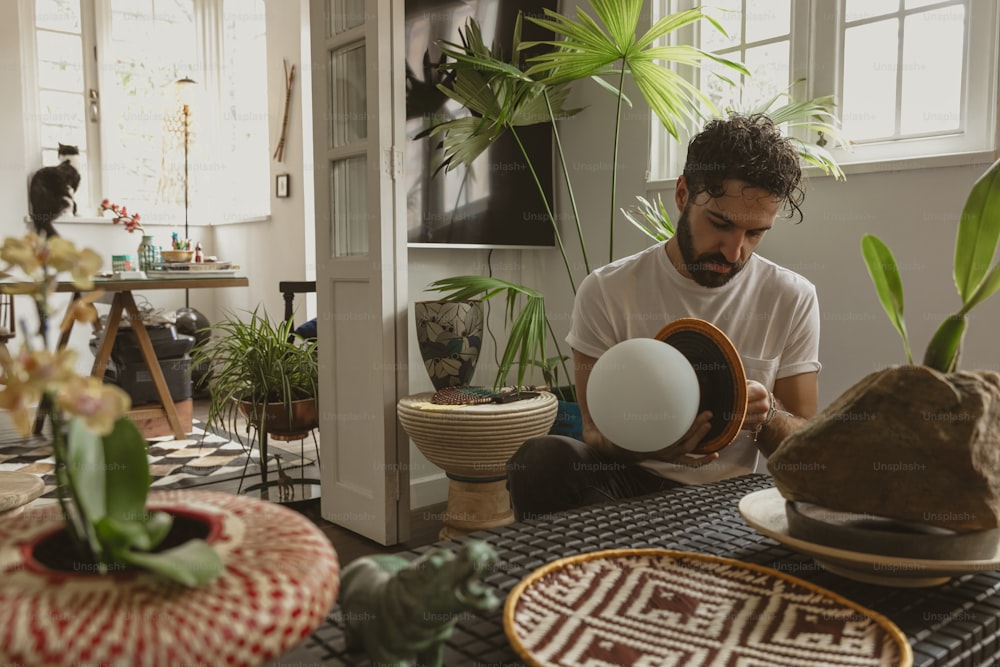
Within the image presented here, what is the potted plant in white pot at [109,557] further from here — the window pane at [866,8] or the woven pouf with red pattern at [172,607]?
the window pane at [866,8]

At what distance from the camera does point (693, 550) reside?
37.5 inches

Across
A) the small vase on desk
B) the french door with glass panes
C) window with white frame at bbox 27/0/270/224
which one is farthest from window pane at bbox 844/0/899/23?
window with white frame at bbox 27/0/270/224

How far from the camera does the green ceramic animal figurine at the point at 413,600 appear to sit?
0.54m

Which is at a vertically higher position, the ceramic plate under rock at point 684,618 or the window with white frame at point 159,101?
the window with white frame at point 159,101

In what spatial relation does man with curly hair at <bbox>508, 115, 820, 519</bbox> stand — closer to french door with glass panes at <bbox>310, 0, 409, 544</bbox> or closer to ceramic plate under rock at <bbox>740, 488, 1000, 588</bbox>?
ceramic plate under rock at <bbox>740, 488, 1000, 588</bbox>

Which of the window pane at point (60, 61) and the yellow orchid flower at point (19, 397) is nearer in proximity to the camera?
the yellow orchid flower at point (19, 397)

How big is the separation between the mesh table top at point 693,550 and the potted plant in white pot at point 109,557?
0.20 metres

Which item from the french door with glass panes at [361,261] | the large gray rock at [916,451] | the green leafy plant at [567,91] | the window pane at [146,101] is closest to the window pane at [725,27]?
the green leafy plant at [567,91]

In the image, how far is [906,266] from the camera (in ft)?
7.57

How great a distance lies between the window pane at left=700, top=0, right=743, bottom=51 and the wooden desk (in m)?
2.61

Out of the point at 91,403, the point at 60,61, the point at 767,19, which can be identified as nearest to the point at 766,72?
the point at 767,19

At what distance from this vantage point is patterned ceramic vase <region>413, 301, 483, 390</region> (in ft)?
9.04

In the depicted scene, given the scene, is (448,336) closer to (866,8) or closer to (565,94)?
(565,94)

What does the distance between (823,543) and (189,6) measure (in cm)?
688
